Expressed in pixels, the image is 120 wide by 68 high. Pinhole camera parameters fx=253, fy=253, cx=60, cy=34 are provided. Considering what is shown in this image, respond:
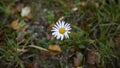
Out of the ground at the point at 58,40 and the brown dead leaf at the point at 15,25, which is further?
the brown dead leaf at the point at 15,25

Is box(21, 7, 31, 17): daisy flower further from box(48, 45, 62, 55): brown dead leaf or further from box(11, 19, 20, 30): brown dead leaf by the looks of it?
box(48, 45, 62, 55): brown dead leaf

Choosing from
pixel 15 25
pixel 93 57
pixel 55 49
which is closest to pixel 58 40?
pixel 55 49

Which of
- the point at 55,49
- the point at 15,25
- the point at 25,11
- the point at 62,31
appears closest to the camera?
the point at 62,31

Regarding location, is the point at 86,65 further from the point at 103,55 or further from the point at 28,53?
the point at 28,53

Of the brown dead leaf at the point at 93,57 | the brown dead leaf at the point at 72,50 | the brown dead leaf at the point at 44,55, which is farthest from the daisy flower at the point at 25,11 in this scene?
the brown dead leaf at the point at 93,57

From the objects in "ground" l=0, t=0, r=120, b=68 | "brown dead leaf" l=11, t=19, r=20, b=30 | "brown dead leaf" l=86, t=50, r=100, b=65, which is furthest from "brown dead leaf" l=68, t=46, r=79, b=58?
"brown dead leaf" l=11, t=19, r=20, b=30

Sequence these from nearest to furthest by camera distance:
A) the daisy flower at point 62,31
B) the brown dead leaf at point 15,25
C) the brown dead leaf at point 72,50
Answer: the daisy flower at point 62,31 → the brown dead leaf at point 72,50 → the brown dead leaf at point 15,25

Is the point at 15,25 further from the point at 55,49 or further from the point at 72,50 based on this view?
the point at 72,50

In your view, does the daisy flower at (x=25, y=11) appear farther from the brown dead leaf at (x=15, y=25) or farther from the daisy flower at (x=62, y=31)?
the daisy flower at (x=62, y=31)
